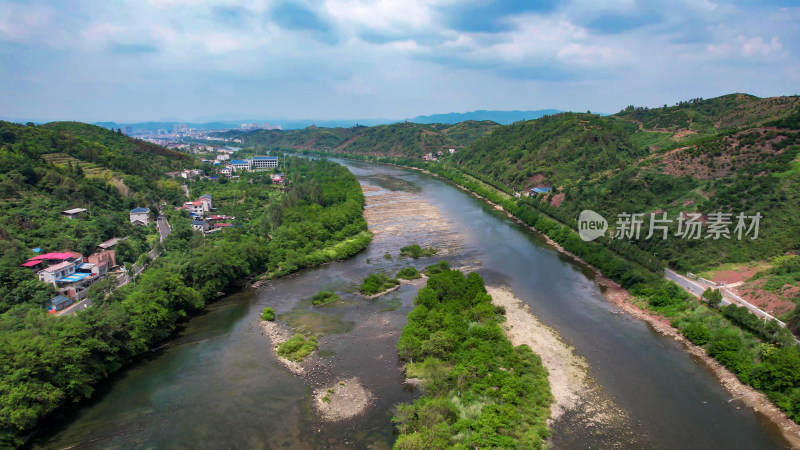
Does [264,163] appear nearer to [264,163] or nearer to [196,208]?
[264,163]

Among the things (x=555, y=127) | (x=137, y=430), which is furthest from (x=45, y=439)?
(x=555, y=127)

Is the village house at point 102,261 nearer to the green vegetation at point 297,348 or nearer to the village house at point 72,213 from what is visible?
the village house at point 72,213

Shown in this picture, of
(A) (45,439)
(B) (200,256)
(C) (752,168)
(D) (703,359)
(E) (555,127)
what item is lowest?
(A) (45,439)

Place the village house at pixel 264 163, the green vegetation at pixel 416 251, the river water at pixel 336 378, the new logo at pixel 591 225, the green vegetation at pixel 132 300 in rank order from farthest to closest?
the village house at pixel 264 163
the new logo at pixel 591 225
the green vegetation at pixel 416 251
the green vegetation at pixel 132 300
the river water at pixel 336 378

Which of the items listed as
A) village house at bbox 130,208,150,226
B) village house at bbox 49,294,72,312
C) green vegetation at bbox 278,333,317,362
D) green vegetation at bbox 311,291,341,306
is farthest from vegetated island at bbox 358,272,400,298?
village house at bbox 130,208,150,226

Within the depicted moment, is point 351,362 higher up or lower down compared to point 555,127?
lower down

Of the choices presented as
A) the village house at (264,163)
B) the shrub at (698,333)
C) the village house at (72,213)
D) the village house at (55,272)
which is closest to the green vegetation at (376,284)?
the shrub at (698,333)

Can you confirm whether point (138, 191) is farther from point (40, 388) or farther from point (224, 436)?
point (224, 436)

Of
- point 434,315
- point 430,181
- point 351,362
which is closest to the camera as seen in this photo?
point 351,362
